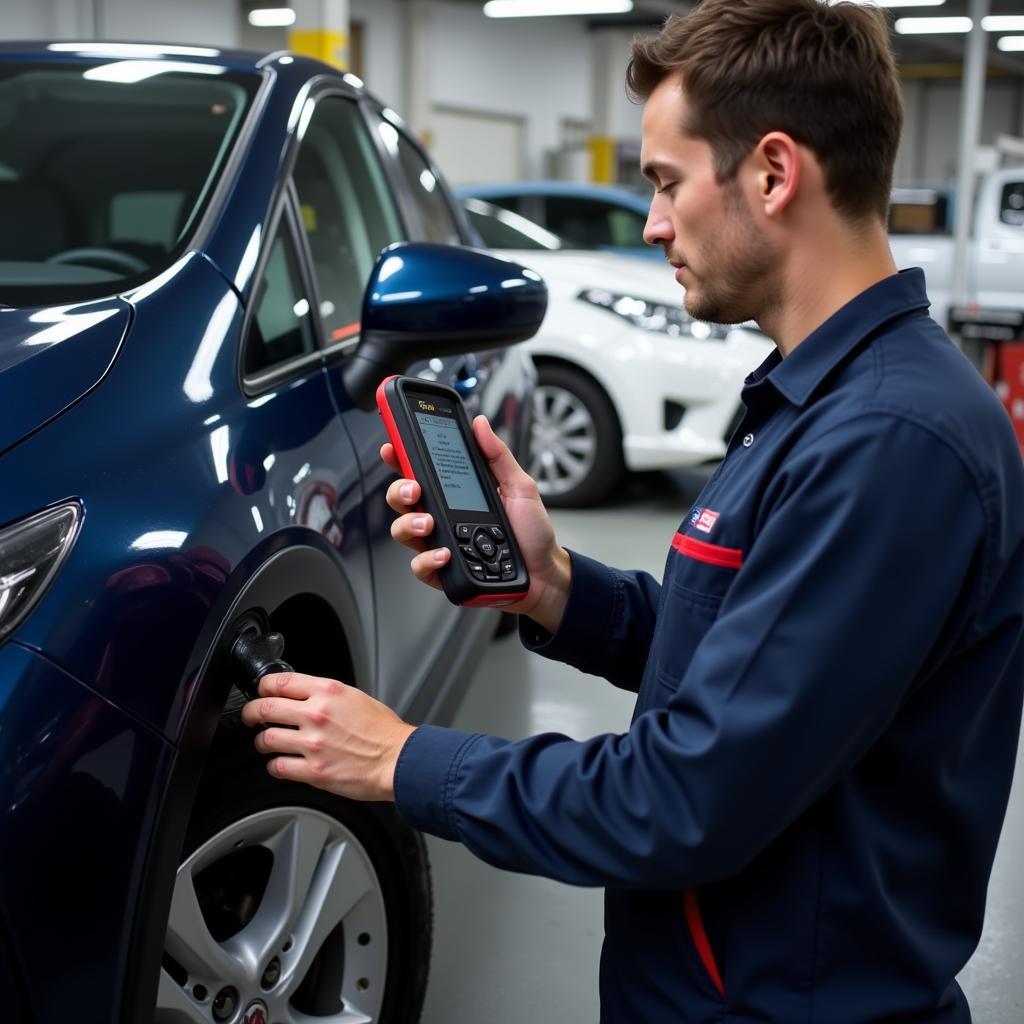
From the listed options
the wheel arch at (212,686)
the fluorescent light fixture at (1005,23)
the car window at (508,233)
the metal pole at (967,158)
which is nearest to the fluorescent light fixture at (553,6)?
the metal pole at (967,158)

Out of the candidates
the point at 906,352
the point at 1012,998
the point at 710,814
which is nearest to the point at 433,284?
the point at 906,352

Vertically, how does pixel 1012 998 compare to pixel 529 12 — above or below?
below

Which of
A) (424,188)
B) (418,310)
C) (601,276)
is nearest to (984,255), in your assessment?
(601,276)

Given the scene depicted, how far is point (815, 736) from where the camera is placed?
946 mm

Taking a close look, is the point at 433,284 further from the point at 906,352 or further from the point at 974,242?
the point at 974,242

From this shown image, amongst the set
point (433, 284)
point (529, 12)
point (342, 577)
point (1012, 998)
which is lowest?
point (1012, 998)

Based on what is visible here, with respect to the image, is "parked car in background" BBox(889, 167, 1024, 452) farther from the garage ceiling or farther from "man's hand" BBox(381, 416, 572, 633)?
"man's hand" BBox(381, 416, 572, 633)

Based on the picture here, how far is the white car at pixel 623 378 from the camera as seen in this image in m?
5.08

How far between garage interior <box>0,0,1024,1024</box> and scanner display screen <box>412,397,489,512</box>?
21.9 inches

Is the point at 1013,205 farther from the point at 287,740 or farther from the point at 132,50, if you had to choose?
the point at 287,740

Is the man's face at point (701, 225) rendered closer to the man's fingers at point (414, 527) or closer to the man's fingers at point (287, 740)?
the man's fingers at point (414, 527)

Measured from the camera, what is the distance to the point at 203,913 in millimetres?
1389

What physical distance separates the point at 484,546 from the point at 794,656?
45cm

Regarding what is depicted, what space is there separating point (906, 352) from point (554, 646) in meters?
0.55
